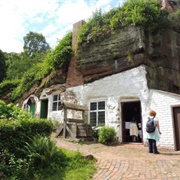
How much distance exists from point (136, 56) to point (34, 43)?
2992cm

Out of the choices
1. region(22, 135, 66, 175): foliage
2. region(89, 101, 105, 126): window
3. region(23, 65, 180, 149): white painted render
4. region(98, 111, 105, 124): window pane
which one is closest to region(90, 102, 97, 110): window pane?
region(89, 101, 105, 126): window

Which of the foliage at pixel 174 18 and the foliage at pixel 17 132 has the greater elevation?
the foliage at pixel 174 18

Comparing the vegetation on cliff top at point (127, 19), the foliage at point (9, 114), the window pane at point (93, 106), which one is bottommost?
the foliage at point (9, 114)

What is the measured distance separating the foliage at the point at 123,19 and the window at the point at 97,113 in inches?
172

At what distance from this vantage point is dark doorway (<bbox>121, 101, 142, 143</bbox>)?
1209 centimetres

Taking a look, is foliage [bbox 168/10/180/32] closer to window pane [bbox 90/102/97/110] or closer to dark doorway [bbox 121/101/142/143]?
dark doorway [bbox 121/101/142/143]

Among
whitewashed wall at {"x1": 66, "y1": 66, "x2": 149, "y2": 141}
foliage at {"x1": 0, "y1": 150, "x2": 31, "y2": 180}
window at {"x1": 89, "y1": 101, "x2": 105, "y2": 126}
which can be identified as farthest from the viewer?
window at {"x1": 89, "y1": 101, "x2": 105, "y2": 126}

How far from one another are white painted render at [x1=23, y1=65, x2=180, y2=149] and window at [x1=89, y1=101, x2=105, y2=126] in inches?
13.8

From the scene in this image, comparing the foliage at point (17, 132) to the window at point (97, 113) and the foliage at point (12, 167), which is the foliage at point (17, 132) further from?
the window at point (97, 113)

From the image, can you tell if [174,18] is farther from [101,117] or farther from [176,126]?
[101,117]

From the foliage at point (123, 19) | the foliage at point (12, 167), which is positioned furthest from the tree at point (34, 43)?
the foliage at point (12, 167)

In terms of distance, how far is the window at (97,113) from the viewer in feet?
42.6

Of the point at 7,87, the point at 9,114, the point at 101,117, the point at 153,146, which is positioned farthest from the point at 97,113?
the point at 7,87

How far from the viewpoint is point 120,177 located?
17.6ft
